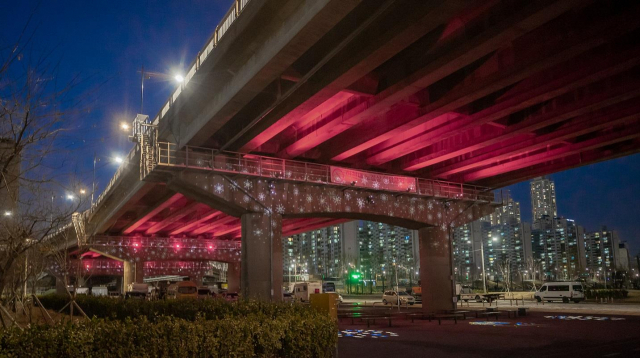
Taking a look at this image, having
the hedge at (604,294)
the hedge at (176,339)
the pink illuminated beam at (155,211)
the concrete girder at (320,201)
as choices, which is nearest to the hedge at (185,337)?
the hedge at (176,339)

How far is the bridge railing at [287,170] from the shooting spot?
2708cm

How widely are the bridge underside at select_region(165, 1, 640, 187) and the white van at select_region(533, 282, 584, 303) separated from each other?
66.8 ft

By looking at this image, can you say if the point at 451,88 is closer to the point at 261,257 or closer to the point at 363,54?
the point at 363,54

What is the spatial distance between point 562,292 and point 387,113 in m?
34.1

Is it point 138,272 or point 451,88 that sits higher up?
point 451,88

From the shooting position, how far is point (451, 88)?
19938mm

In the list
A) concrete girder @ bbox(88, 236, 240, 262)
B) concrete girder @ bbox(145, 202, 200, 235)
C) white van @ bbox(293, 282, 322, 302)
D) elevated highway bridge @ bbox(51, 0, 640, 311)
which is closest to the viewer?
elevated highway bridge @ bbox(51, 0, 640, 311)

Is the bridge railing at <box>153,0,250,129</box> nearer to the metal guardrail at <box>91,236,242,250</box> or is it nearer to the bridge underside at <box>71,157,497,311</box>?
the bridge underside at <box>71,157,497,311</box>

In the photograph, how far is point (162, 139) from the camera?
96.1 ft

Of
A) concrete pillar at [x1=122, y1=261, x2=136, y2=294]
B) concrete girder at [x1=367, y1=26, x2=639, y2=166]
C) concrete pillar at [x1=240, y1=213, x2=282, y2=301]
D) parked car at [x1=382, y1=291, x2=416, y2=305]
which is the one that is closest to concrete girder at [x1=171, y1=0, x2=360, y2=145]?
concrete pillar at [x1=240, y1=213, x2=282, y2=301]

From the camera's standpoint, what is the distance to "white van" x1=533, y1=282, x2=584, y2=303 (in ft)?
155

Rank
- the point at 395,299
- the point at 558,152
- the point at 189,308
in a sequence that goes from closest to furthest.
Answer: the point at 189,308 → the point at 558,152 → the point at 395,299

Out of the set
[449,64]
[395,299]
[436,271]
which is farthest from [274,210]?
[395,299]

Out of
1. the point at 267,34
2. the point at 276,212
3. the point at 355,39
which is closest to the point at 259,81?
the point at 267,34
